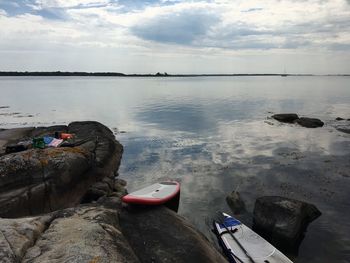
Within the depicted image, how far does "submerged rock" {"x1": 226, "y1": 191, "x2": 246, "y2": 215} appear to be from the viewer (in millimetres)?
15691

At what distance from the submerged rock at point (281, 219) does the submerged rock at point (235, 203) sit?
1.78 metres

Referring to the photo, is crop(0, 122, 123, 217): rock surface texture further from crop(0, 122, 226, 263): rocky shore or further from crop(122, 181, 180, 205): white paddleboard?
crop(122, 181, 180, 205): white paddleboard

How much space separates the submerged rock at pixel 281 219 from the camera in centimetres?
1255

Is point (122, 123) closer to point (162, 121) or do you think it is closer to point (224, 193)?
point (162, 121)

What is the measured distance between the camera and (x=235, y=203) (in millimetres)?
16109

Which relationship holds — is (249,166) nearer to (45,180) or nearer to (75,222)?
(45,180)

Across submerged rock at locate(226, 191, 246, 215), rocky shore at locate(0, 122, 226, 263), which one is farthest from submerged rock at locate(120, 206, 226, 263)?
submerged rock at locate(226, 191, 246, 215)

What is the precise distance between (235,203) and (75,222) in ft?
33.2

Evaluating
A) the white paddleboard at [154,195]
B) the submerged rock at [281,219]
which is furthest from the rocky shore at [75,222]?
the submerged rock at [281,219]

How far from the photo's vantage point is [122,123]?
43.7 m

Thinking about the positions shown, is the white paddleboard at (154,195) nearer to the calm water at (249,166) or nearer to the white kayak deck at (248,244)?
the white kayak deck at (248,244)

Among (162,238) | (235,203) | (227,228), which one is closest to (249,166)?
(235,203)

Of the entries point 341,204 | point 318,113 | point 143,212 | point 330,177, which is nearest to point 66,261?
point 143,212

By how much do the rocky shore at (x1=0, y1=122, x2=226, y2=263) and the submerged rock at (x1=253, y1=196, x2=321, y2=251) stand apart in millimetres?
4546
